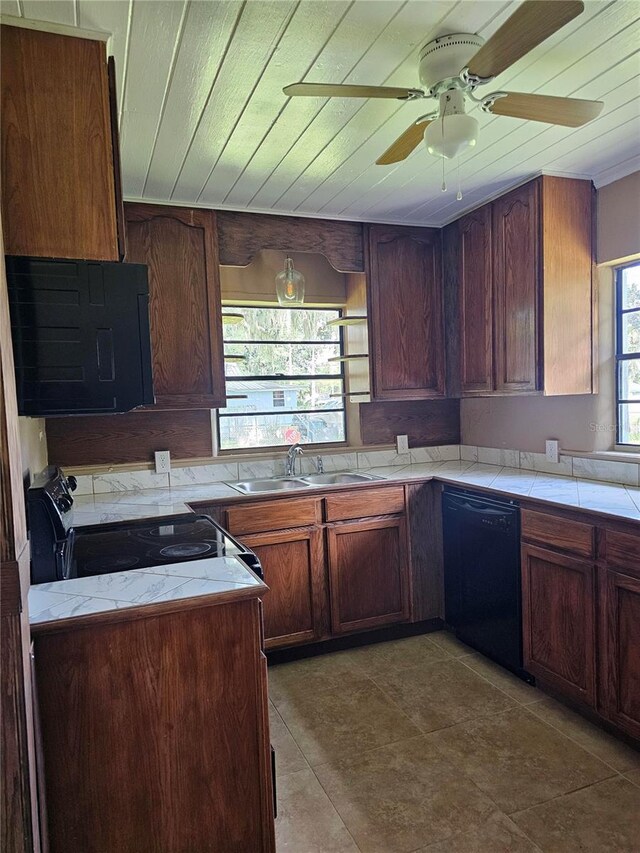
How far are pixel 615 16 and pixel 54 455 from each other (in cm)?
292

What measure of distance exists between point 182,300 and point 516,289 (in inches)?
69.5

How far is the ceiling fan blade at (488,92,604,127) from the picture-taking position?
1.59 metres

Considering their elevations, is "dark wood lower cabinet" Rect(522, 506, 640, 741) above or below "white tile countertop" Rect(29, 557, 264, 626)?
below

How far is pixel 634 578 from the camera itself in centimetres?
192

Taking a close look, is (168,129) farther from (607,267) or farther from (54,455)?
(607,267)

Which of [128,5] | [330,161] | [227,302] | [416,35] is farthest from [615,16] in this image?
[227,302]

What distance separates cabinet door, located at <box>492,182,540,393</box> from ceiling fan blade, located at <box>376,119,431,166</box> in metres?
1.05

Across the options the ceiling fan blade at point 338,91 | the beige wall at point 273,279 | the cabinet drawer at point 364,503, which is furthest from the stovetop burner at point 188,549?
the beige wall at point 273,279

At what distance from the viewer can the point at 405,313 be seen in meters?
3.34

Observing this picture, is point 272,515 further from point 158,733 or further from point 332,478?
point 158,733

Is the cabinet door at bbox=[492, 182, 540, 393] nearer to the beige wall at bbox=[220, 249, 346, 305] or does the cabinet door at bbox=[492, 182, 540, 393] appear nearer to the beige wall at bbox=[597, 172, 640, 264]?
the beige wall at bbox=[597, 172, 640, 264]

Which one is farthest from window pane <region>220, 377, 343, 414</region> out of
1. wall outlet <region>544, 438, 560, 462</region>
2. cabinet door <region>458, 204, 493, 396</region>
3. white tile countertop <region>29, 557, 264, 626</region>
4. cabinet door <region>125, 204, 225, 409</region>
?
white tile countertop <region>29, 557, 264, 626</region>

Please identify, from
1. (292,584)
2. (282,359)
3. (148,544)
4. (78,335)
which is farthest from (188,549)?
(282,359)

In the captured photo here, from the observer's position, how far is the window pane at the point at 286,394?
133 inches
